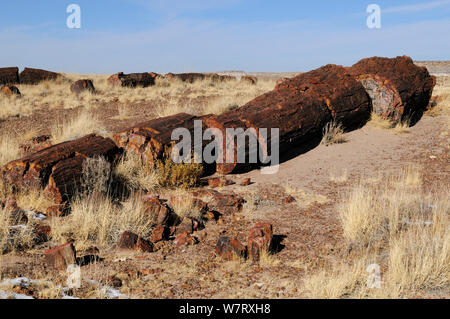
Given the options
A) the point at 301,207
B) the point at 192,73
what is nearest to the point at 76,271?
the point at 301,207

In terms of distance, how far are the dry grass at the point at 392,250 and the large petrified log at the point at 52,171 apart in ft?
13.1

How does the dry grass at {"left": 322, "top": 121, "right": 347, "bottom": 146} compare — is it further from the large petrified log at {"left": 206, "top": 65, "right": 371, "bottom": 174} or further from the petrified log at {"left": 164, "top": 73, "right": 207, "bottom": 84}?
the petrified log at {"left": 164, "top": 73, "right": 207, "bottom": 84}

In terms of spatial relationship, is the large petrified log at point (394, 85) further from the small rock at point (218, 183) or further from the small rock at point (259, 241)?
the small rock at point (259, 241)

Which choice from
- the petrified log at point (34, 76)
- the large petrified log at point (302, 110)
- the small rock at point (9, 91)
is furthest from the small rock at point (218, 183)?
the petrified log at point (34, 76)

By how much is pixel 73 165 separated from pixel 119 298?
3404 millimetres

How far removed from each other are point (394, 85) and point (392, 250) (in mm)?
7674

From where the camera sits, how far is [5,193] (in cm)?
641

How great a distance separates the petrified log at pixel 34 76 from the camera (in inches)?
893

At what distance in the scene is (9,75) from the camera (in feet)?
71.5

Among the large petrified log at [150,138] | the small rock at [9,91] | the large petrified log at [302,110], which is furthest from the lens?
the small rock at [9,91]

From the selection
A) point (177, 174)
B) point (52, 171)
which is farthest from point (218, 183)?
point (52, 171)

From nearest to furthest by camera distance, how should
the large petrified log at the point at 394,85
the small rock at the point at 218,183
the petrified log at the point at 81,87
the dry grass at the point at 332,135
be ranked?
the small rock at the point at 218,183 → the dry grass at the point at 332,135 → the large petrified log at the point at 394,85 → the petrified log at the point at 81,87

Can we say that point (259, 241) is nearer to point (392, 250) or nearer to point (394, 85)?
point (392, 250)
